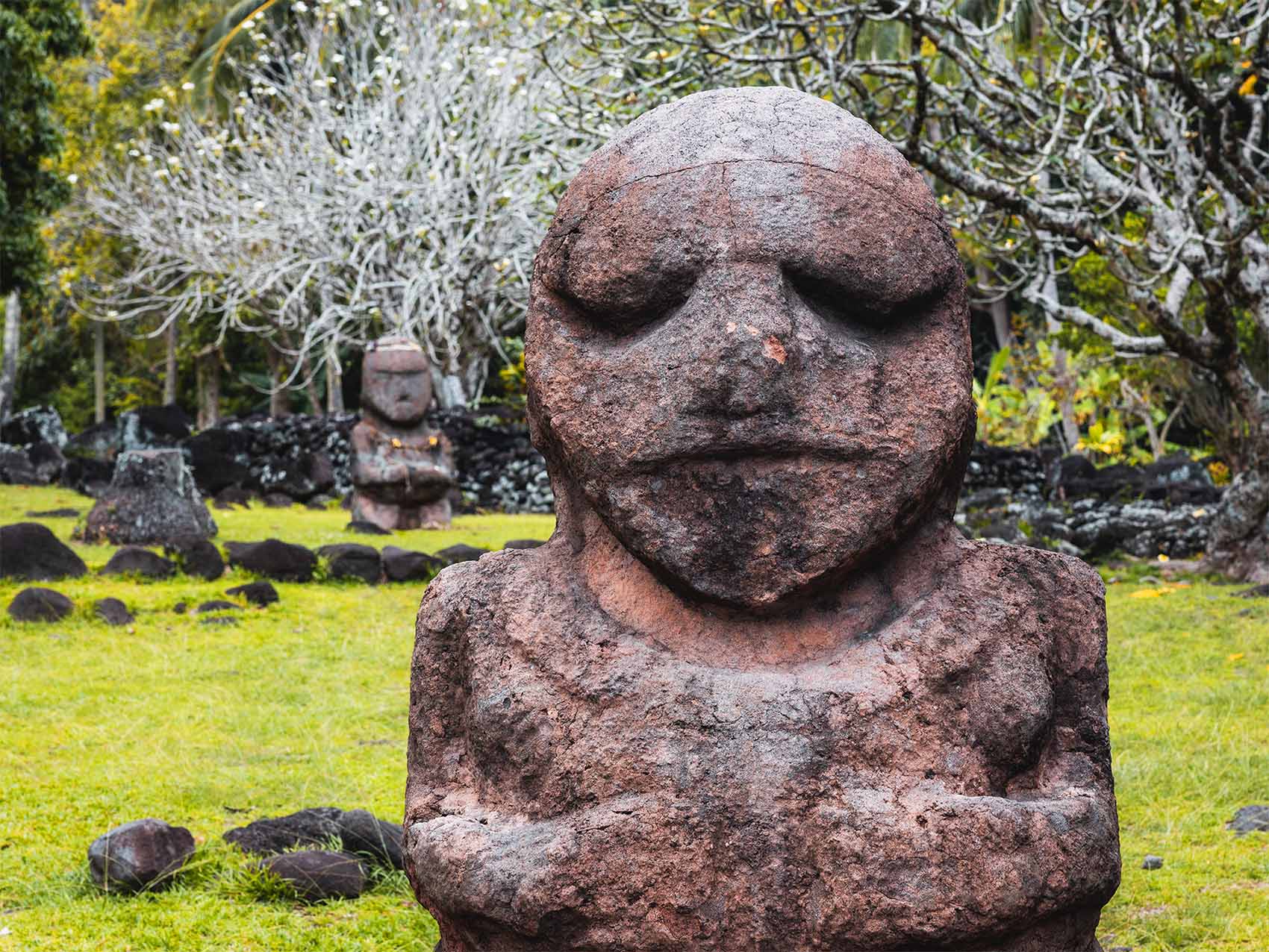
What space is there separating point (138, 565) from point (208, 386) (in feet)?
75.4

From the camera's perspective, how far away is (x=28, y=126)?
15234mm

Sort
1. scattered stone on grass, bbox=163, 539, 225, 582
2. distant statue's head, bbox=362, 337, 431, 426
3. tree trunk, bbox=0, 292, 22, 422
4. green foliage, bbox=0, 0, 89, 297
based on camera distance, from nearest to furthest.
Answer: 1. scattered stone on grass, bbox=163, 539, 225, 582
2. green foliage, bbox=0, 0, 89, 297
3. distant statue's head, bbox=362, 337, 431, 426
4. tree trunk, bbox=0, 292, 22, 422

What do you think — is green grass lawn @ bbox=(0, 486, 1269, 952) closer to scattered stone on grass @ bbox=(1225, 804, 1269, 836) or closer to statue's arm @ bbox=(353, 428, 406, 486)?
scattered stone on grass @ bbox=(1225, 804, 1269, 836)

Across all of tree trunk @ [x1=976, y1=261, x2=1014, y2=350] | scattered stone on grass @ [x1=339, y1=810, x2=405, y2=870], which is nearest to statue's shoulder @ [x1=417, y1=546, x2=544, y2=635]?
scattered stone on grass @ [x1=339, y1=810, x2=405, y2=870]

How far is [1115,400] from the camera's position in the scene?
21891 millimetres

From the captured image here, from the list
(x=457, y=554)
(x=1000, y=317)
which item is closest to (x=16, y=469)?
(x=457, y=554)

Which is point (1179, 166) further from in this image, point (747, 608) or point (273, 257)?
point (273, 257)

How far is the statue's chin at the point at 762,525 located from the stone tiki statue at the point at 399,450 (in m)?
13.2

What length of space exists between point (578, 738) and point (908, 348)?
3.68ft

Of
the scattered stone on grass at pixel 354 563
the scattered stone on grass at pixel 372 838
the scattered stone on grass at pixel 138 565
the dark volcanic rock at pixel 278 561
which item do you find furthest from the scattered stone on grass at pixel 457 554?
the scattered stone on grass at pixel 372 838

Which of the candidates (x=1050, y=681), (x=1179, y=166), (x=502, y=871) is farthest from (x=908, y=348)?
(x=1179, y=166)

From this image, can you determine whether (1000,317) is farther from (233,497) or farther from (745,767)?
(745,767)

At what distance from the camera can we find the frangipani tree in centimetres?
2034

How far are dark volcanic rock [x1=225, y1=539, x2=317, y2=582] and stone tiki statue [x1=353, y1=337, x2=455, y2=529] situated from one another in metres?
4.20
